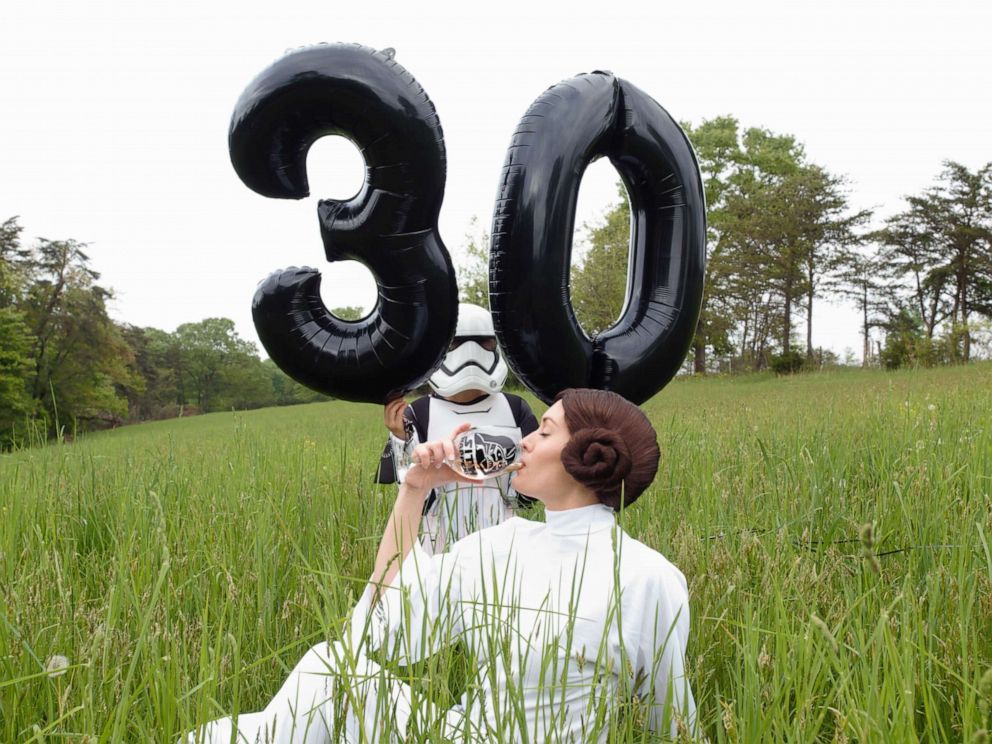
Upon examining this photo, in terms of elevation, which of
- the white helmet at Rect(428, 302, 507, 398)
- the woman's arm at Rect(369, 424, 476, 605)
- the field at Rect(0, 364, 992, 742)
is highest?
the white helmet at Rect(428, 302, 507, 398)

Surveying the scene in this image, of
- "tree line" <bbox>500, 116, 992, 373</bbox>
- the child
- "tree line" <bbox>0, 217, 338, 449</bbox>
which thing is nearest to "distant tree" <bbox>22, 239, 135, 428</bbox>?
"tree line" <bbox>0, 217, 338, 449</bbox>

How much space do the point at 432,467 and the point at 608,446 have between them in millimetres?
453

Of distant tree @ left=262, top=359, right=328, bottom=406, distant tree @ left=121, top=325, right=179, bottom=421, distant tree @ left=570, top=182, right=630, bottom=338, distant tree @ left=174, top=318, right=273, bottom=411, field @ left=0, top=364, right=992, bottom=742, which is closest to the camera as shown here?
field @ left=0, top=364, right=992, bottom=742

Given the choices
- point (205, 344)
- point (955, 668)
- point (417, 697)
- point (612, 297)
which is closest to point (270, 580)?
point (417, 697)

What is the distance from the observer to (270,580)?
2346 mm

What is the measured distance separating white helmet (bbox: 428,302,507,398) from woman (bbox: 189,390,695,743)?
2.92ft

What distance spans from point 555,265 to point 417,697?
131 centimetres

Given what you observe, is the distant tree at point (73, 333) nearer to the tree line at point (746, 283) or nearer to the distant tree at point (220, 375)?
the tree line at point (746, 283)

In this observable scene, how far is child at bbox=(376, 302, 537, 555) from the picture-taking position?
254 centimetres

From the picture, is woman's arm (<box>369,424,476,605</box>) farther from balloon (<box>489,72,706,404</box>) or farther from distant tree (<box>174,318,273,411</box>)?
distant tree (<box>174,318,273,411</box>)

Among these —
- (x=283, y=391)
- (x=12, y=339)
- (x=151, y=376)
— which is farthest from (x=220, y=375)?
(x=12, y=339)

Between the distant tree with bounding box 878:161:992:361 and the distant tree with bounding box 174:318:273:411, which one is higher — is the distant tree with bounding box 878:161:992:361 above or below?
above

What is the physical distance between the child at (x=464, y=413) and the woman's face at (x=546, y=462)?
0.87 meters

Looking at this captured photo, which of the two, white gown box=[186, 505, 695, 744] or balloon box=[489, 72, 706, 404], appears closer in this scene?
white gown box=[186, 505, 695, 744]
